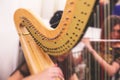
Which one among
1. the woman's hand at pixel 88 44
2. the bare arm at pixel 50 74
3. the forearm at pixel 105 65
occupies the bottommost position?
the bare arm at pixel 50 74

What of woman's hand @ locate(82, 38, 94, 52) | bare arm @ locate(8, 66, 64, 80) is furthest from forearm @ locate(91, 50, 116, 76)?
bare arm @ locate(8, 66, 64, 80)


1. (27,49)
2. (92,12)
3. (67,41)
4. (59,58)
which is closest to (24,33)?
(27,49)

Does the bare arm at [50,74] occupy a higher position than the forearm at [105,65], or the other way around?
the forearm at [105,65]

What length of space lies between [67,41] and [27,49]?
290mm

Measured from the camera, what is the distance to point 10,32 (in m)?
1.16

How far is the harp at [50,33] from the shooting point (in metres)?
0.57

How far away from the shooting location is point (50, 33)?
28.6 inches

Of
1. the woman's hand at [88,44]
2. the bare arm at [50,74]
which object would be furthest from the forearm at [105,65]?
the bare arm at [50,74]

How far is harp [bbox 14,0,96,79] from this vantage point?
572mm

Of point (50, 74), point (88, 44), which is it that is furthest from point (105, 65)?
point (50, 74)

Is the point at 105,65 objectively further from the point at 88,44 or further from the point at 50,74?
the point at 50,74

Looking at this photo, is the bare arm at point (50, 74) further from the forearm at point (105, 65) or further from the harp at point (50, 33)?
the forearm at point (105, 65)

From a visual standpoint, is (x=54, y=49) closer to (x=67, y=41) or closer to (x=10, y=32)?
(x=67, y=41)

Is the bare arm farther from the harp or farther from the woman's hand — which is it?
the woman's hand
